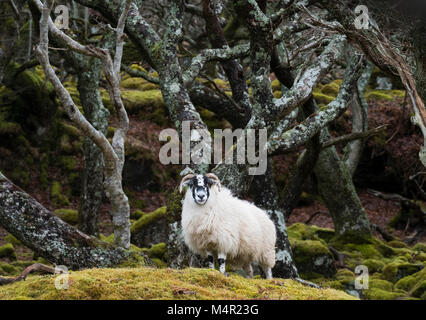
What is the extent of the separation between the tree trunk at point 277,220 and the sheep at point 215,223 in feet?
10.0

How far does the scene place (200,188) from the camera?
22.5 ft

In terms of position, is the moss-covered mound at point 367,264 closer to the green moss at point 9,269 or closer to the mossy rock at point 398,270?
the mossy rock at point 398,270

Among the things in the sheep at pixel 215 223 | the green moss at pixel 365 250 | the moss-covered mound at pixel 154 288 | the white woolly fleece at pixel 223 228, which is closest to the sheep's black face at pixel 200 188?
the sheep at pixel 215 223

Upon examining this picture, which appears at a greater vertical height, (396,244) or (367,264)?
(396,244)

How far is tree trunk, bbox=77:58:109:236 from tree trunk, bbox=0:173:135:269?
4.63 m

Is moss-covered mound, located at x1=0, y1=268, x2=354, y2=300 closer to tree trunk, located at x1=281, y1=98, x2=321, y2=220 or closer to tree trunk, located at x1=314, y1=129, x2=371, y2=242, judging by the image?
tree trunk, located at x1=281, y1=98, x2=321, y2=220

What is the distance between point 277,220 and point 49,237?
5.03 meters

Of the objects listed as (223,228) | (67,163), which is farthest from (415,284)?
(67,163)

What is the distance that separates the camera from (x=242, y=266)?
798 centimetres

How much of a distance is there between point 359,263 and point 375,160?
8.49 meters

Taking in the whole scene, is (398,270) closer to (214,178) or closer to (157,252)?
(157,252)

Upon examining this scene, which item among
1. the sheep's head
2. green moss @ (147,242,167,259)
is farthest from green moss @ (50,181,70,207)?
the sheep's head
